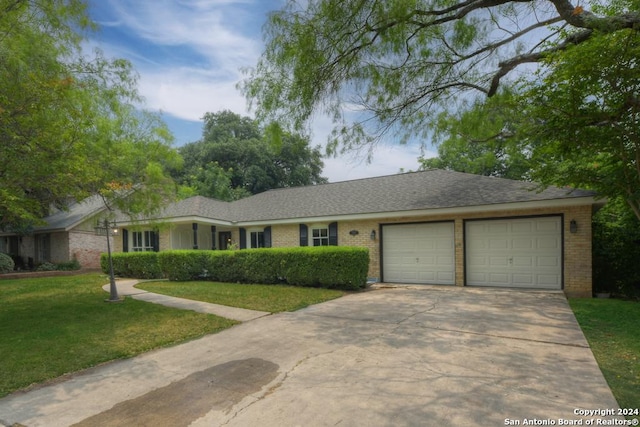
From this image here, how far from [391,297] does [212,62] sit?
7.86 metres

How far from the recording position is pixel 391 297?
9.55 m

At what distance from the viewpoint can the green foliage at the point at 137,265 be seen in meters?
15.0

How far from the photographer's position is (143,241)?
17.7 meters

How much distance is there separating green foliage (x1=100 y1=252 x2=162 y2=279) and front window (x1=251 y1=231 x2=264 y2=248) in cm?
416

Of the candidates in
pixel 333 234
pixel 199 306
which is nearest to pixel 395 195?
pixel 333 234

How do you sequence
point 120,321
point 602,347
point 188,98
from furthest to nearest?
point 188,98
point 120,321
point 602,347

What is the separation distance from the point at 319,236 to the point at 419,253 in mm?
4178

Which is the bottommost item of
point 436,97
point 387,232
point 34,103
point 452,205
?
point 387,232

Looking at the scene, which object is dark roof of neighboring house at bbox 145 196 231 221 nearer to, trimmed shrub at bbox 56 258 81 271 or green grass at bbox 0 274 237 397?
green grass at bbox 0 274 237 397

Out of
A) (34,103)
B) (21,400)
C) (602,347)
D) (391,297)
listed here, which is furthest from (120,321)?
(602,347)

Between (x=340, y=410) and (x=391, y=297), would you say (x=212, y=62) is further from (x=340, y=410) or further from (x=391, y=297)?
(x=340, y=410)

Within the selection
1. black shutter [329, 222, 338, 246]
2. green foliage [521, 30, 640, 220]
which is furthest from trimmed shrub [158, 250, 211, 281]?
green foliage [521, 30, 640, 220]

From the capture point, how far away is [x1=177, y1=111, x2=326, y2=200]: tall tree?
3072 centimetres

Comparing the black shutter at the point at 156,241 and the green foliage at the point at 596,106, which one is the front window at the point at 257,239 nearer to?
the black shutter at the point at 156,241
